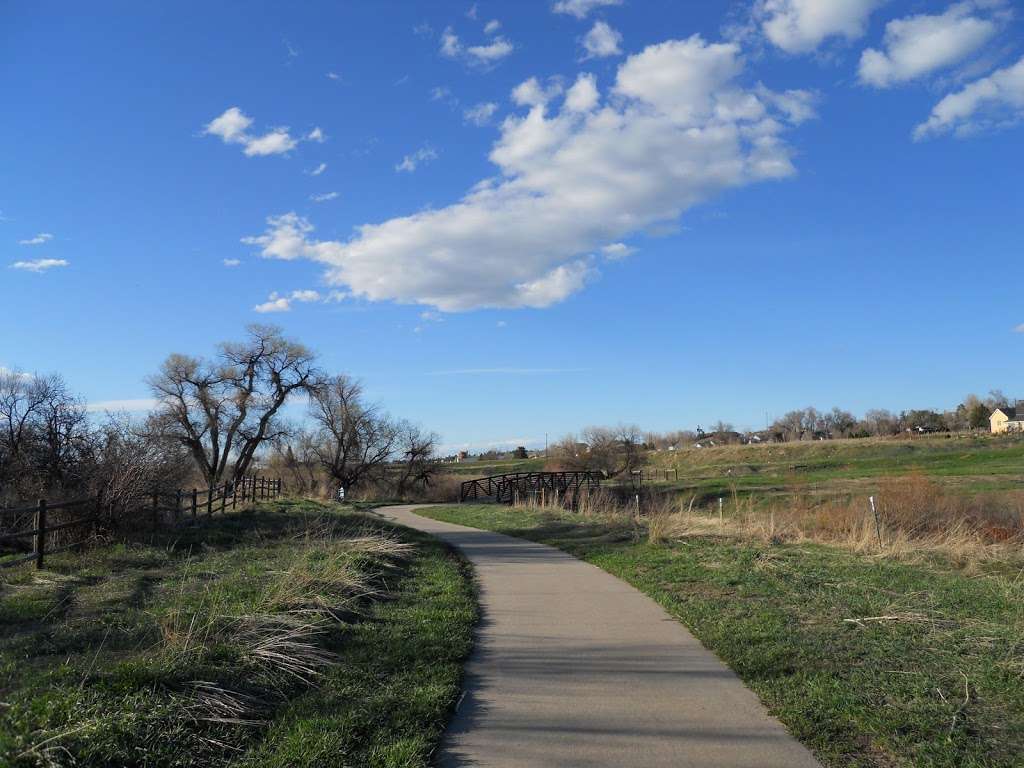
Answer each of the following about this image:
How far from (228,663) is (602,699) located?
118 inches

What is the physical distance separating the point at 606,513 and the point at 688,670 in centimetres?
1937

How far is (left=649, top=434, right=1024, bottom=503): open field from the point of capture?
49719mm

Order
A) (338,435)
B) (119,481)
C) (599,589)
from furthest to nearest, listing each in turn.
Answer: (338,435)
(119,481)
(599,589)

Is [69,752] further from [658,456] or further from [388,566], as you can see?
[658,456]

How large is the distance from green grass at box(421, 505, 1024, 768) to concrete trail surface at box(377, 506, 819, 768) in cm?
28

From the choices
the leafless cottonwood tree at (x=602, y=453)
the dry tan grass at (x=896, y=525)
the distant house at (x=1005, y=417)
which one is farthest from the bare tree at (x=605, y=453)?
the distant house at (x=1005, y=417)

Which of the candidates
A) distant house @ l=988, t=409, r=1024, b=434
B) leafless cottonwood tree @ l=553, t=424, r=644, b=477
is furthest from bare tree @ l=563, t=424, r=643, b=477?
distant house @ l=988, t=409, r=1024, b=434

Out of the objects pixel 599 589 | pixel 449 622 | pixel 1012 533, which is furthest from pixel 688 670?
pixel 1012 533

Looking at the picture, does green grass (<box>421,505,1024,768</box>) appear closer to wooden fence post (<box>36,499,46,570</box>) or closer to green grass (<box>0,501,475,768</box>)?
green grass (<box>0,501,475,768</box>)

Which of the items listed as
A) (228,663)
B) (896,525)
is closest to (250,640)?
(228,663)

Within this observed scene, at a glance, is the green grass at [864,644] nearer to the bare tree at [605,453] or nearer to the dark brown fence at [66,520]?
the dark brown fence at [66,520]

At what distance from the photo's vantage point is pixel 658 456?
9156 centimetres

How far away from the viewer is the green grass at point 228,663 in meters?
4.61

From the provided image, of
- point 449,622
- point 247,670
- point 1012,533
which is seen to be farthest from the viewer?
point 1012,533
